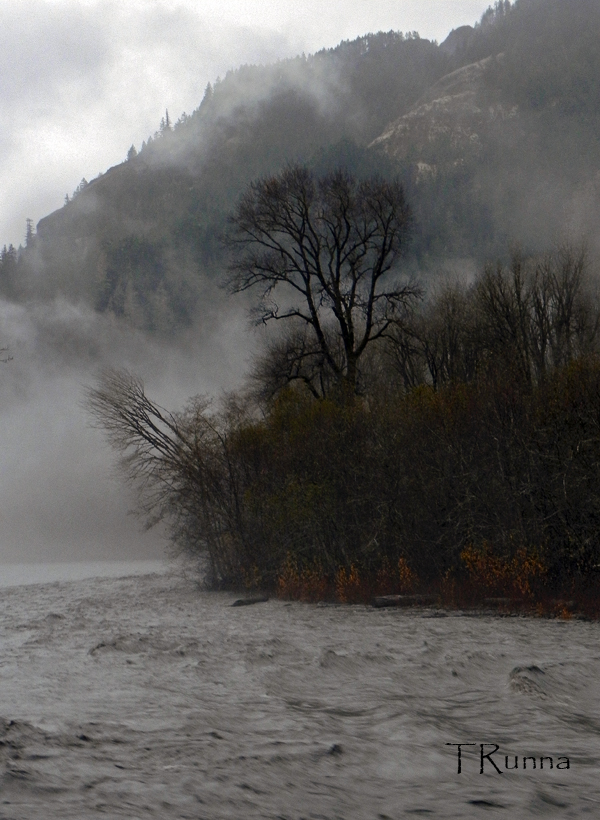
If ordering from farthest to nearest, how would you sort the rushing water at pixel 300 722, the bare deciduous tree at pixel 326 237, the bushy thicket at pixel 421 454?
Answer: the bare deciduous tree at pixel 326 237 → the bushy thicket at pixel 421 454 → the rushing water at pixel 300 722

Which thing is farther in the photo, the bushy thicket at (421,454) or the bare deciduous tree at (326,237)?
the bare deciduous tree at (326,237)

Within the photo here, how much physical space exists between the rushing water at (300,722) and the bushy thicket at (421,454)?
16.7 ft

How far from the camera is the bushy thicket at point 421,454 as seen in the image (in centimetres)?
2309

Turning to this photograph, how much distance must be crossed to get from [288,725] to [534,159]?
194373mm

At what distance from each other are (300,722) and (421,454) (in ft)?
60.1

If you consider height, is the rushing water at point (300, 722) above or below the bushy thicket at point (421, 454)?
below

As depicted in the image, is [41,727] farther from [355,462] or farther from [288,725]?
[355,462]

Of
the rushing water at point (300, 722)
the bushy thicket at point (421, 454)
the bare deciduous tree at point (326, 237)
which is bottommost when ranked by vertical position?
the rushing water at point (300, 722)

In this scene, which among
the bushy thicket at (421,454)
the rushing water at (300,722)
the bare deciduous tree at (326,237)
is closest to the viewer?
the rushing water at (300,722)

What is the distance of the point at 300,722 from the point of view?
9.74m

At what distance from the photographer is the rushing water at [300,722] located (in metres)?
6.92

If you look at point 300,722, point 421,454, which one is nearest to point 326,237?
point 421,454

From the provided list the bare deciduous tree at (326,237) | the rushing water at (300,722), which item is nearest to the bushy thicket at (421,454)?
the bare deciduous tree at (326,237)

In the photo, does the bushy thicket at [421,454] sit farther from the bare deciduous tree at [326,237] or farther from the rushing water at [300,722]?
the rushing water at [300,722]
